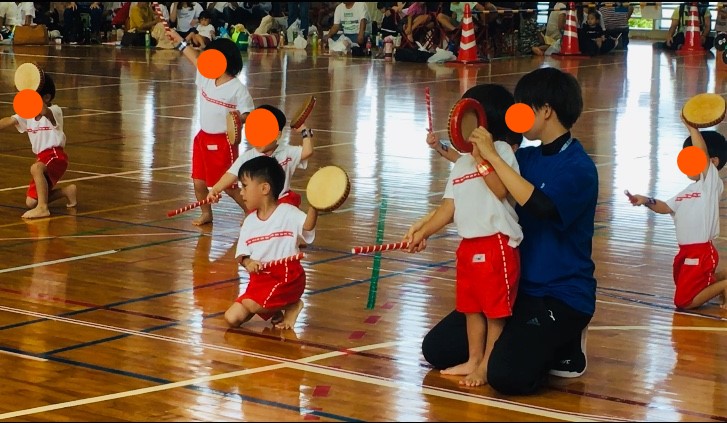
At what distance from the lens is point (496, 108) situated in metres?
5.14

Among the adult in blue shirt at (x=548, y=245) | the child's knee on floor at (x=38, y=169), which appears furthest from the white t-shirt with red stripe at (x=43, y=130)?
the adult in blue shirt at (x=548, y=245)

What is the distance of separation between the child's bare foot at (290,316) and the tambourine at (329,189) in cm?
58

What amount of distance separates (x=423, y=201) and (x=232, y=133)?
6.73ft

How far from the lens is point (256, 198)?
605 centimetres

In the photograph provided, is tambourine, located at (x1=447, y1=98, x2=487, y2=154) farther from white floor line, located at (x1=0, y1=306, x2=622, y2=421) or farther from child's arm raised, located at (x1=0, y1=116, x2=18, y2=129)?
child's arm raised, located at (x1=0, y1=116, x2=18, y2=129)

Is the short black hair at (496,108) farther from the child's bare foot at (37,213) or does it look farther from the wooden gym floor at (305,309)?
the child's bare foot at (37,213)

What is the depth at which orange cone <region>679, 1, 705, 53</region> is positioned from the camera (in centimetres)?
2581

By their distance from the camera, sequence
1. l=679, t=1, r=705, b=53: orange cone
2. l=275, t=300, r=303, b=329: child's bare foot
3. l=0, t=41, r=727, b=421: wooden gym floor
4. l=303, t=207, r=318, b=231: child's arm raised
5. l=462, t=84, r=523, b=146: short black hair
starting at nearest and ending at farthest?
l=0, t=41, r=727, b=421: wooden gym floor → l=462, t=84, r=523, b=146: short black hair → l=303, t=207, r=318, b=231: child's arm raised → l=275, t=300, r=303, b=329: child's bare foot → l=679, t=1, r=705, b=53: orange cone

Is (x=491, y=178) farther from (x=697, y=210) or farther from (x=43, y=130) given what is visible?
(x=43, y=130)

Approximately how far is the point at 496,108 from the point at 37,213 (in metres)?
4.49

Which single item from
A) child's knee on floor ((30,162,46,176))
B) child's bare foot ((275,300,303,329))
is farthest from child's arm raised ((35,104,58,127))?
child's bare foot ((275,300,303,329))

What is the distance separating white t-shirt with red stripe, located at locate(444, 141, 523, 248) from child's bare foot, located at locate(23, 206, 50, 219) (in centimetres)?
436

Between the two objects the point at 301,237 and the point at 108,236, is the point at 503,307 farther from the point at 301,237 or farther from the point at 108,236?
the point at 108,236

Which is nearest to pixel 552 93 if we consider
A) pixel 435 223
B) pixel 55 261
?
pixel 435 223
